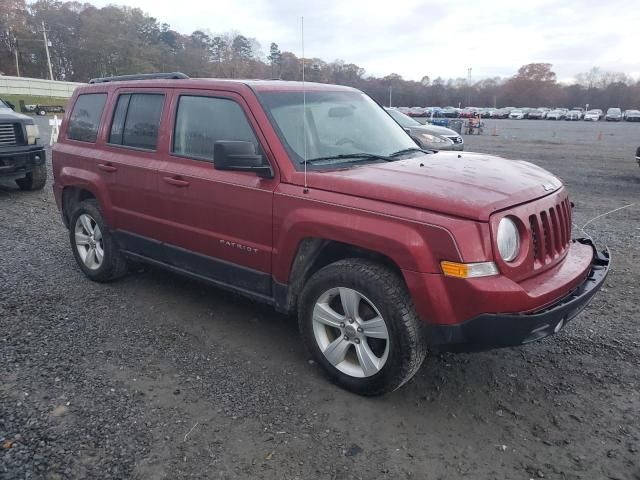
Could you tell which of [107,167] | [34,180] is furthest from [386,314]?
[34,180]

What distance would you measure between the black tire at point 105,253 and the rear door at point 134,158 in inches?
7.8

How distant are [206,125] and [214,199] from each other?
0.62 meters

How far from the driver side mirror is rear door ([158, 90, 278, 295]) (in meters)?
0.17

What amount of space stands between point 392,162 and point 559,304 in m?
1.48

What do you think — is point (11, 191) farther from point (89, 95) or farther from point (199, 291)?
point (199, 291)

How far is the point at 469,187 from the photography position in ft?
9.91

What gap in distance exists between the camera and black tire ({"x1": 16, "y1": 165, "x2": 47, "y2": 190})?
955 cm

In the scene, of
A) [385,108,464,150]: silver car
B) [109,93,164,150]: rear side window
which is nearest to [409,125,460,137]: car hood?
[385,108,464,150]: silver car

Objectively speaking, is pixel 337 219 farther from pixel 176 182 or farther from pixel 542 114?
pixel 542 114

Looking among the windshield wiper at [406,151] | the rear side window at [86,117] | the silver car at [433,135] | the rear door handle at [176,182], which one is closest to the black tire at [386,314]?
the windshield wiper at [406,151]

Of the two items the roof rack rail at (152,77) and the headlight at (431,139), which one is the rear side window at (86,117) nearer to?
the roof rack rail at (152,77)

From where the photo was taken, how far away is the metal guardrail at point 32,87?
50750 mm

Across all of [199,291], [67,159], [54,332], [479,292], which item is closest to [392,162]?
[479,292]

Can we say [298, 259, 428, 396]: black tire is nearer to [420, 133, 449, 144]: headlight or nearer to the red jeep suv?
the red jeep suv
